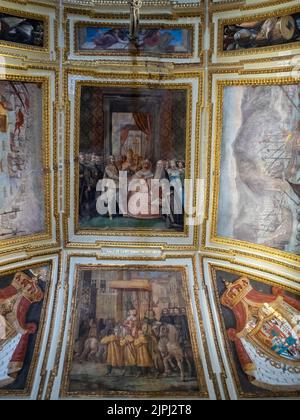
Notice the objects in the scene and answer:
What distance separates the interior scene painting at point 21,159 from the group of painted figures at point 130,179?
112 centimetres

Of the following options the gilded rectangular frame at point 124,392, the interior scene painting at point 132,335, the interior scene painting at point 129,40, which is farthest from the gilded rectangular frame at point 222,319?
the interior scene painting at point 129,40

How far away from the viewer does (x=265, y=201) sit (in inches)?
449

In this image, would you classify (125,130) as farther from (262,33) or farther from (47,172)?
(262,33)

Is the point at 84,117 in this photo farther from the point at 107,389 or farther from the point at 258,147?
the point at 107,389

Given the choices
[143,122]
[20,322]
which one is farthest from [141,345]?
[143,122]

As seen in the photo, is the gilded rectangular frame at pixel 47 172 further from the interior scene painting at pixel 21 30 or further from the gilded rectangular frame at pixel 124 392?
the gilded rectangular frame at pixel 124 392

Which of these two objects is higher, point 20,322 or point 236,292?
point 236,292

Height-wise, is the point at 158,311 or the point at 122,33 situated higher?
the point at 122,33

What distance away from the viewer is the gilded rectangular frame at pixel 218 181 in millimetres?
10930

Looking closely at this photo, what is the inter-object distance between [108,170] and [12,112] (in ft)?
9.06

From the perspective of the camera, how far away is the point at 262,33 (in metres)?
10.7

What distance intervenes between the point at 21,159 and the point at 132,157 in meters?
2.79

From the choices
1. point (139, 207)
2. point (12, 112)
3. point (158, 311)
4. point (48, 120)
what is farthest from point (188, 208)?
point (12, 112)

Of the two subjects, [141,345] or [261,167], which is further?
[261,167]
